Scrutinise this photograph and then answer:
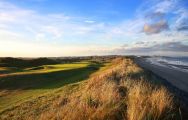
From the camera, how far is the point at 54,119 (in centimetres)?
778

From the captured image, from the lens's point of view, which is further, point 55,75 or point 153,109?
point 55,75

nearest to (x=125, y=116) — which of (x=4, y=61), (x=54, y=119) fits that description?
(x=54, y=119)

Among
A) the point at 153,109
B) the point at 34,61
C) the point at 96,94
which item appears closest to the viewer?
the point at 153,109

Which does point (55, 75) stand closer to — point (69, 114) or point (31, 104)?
point (31, 104)

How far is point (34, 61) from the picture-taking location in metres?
74.7

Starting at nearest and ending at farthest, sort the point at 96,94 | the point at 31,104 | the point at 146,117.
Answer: the point at 146,117
the point at 96,94
the point at 31,104

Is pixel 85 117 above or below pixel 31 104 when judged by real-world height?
above

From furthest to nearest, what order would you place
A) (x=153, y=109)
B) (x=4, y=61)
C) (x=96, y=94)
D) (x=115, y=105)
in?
(x=4, y=61)
(x=96, y=94)
(x=115, y=105)
(x=153, y=109)

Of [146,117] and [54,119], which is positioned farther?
[54,119]

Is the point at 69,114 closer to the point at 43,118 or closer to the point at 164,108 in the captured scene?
the point at 43,118

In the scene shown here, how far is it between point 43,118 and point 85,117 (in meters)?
1.57

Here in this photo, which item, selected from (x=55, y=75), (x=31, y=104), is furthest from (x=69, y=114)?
(x=55, y=75)

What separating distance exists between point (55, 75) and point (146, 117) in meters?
26.7

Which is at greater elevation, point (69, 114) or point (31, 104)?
point (69, 114)
